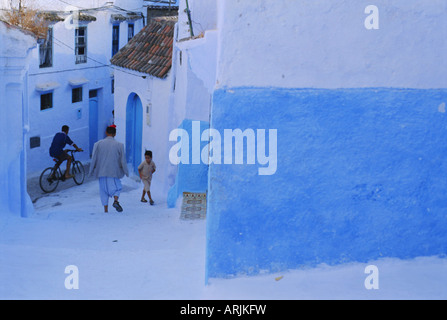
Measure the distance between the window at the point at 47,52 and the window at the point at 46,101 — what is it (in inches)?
37.1

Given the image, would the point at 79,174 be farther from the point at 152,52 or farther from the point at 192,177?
the point at 192,177

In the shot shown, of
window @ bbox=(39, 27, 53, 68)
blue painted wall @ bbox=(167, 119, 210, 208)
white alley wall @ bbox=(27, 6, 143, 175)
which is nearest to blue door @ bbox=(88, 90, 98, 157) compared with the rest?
white alley wall @ bbox=(27, 6, 143, 175)

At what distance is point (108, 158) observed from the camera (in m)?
10.3

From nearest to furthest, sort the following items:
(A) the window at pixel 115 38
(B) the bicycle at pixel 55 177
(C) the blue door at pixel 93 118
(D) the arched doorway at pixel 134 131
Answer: (B) the bicycle at pixel 55 177, (D) the arched doorway at pixel 134 131, (C) the blue door at pixel 93 118, (A) the window at pixel 115 38

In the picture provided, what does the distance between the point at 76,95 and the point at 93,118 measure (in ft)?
5.12

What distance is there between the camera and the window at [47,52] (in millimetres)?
19297

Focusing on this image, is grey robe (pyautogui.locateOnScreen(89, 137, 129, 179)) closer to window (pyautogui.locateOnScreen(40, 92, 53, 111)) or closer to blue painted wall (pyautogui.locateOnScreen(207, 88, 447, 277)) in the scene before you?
blue painted wall (pyautogui.locateOnScreen(207, 88, 447, 277))

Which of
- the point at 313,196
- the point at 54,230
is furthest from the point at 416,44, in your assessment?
the point at 54,230

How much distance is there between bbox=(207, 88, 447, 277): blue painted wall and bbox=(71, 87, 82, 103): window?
56.3 feet

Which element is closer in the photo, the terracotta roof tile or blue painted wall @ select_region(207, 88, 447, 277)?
blue painted wall @ select_region(207, 88, 447, 277)

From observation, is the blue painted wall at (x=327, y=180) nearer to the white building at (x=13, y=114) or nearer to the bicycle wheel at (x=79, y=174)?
the white building at (x=13, y=114)

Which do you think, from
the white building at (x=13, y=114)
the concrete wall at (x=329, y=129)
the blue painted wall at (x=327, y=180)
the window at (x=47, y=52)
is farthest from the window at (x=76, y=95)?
the blue painted wall at (x=327, y=180)

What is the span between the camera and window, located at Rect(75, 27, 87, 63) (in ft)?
69.2
